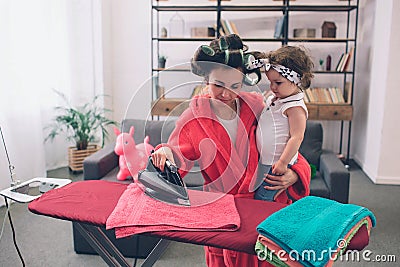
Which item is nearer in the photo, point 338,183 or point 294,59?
point 294,59

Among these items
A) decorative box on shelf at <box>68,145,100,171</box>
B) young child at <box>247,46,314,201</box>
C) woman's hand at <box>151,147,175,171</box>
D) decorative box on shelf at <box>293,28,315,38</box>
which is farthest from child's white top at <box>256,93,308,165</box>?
decorative box on shelf at <box>293,28,315,38</box>

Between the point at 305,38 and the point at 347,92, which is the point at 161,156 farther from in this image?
the point at 347,92

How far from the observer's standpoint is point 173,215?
118 cm

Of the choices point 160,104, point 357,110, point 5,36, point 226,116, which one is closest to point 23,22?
point 5,36

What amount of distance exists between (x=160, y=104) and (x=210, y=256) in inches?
19.6

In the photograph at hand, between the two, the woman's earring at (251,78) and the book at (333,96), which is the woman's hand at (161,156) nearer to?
the woman's earring at (251,78)

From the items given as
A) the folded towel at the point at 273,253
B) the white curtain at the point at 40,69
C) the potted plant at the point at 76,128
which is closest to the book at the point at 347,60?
the potted plant at the point at 76,128

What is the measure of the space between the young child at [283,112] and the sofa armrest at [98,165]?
153 cm

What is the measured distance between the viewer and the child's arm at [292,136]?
4.06 feet

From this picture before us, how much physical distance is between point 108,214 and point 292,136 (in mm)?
551

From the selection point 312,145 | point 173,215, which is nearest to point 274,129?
point 173,215

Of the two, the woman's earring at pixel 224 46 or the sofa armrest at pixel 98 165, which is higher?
the woman's earring at pixel 224 46

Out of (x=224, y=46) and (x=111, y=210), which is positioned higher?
(x=224, y=46)

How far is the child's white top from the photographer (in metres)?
1.23
